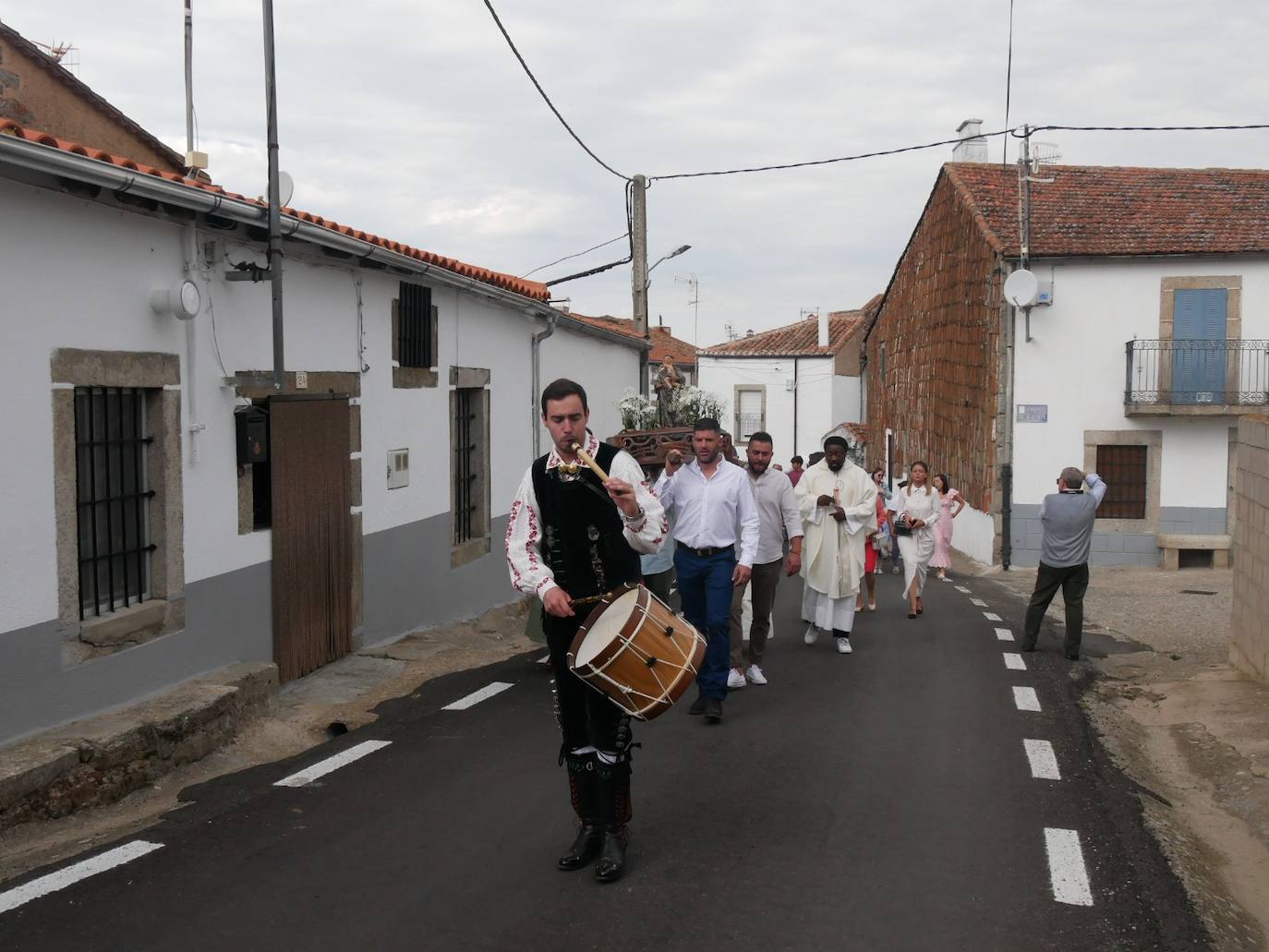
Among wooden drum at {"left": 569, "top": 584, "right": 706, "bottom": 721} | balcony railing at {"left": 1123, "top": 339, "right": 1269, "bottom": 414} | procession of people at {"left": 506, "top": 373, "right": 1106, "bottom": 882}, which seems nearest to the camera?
wooden drum at {"left": 569, "top": 584, "right": 706, "bottom": 721}

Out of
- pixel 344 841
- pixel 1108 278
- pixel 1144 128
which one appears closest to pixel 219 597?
pixel 344 841

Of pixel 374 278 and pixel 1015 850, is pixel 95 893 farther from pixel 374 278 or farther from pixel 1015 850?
pixel 374 278

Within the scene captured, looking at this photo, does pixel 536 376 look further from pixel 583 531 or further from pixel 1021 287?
pixel 583 531

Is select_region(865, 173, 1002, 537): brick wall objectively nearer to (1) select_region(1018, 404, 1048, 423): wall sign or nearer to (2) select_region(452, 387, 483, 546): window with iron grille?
(1) select_region(1018, 404, 1048, 423): wall sign

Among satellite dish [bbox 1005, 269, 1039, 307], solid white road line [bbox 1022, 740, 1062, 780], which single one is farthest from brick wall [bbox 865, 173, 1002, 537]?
solid white road line [bbox 1022, 740, 1062, 780]

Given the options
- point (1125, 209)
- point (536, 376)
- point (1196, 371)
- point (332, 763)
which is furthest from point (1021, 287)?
point (332, 763)

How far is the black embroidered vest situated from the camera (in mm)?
4820

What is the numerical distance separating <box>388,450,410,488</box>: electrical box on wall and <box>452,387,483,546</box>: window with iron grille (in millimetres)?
1562

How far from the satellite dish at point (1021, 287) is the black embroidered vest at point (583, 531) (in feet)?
56.5

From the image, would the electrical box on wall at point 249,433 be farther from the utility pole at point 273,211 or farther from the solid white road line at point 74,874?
the solid white road line at point 74,874

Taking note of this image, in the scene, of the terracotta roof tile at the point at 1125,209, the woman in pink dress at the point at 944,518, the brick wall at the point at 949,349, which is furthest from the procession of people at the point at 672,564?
the terracotta roof tile at the point at 1125,209

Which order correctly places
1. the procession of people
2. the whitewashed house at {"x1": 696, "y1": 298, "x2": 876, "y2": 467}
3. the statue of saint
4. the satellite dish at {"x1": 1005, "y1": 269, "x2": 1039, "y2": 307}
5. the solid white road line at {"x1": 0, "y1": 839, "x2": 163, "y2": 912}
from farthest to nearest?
the whitewashed house at {"x1": 696, "y1": 298, "x2": 876, "y2": 467} < the satellite dish at {"x1": 1005, "y1": 269, "x2": 1039, "y2": 307} < the statue of saint < the procession of people < the solid white road line at {"x1": 0, "y1": 839, "x2": 163, "y2": 912}

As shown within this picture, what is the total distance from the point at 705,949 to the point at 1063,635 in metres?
8.68

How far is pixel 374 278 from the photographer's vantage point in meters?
10.6
